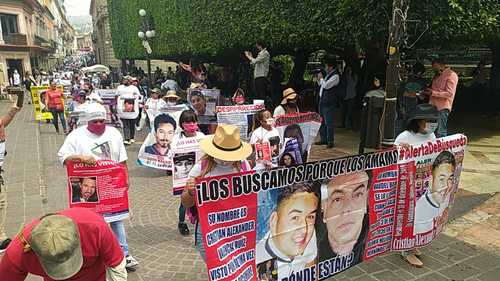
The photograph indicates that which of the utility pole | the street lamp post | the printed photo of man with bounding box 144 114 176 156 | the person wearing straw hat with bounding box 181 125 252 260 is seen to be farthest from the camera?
the street lamp post

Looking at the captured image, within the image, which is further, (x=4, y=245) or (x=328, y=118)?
(x=328, y=118)

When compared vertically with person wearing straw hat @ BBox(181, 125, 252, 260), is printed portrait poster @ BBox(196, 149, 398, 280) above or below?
below

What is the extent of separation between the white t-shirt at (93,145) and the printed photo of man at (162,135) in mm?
2782

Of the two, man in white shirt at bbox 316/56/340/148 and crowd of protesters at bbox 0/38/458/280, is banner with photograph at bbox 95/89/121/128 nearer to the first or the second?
crowd of protesters at bbox 0/38/458/280

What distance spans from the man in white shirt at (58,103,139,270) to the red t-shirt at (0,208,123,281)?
1.70 metres

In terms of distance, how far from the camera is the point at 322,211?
11.4 ft

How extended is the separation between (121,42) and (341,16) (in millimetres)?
30270

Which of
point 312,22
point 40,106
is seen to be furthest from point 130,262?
A: point 40,106

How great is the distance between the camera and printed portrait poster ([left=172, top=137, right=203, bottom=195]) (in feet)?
17.4

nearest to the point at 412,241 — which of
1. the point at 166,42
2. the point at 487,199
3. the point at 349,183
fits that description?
the point at 349,183

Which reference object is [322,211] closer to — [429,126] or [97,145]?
[429,126]

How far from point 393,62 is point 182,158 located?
10.4 ft

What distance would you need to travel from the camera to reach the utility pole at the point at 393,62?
5.10 m

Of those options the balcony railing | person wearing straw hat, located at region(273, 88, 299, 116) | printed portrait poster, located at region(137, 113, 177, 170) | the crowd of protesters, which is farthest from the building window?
person wearing straw hat, located at region(273, 88, 299, 116)
